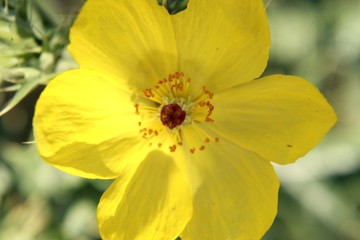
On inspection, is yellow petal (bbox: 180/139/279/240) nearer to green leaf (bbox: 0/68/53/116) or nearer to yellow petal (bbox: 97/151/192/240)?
yellow petal (bbox: 97/151/192/240)

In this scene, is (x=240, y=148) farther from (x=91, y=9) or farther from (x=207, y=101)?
(x=91, y=9)

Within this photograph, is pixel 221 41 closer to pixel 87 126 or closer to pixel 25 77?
pixel 87 126

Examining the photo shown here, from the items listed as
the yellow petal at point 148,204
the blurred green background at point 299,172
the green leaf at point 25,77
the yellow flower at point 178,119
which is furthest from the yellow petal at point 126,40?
the blurred green background at point 299,172

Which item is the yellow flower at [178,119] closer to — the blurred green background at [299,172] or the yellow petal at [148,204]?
the yellow petal at [148,204]

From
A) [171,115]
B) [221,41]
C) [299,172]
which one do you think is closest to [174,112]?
[171,115]

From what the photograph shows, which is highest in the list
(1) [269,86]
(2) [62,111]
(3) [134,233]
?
(1) [269,86]

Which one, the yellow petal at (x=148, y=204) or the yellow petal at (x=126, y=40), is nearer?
the yellow petal at (x=126, y=40)

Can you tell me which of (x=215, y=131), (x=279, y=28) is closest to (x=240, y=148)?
(x=215, y=131)
